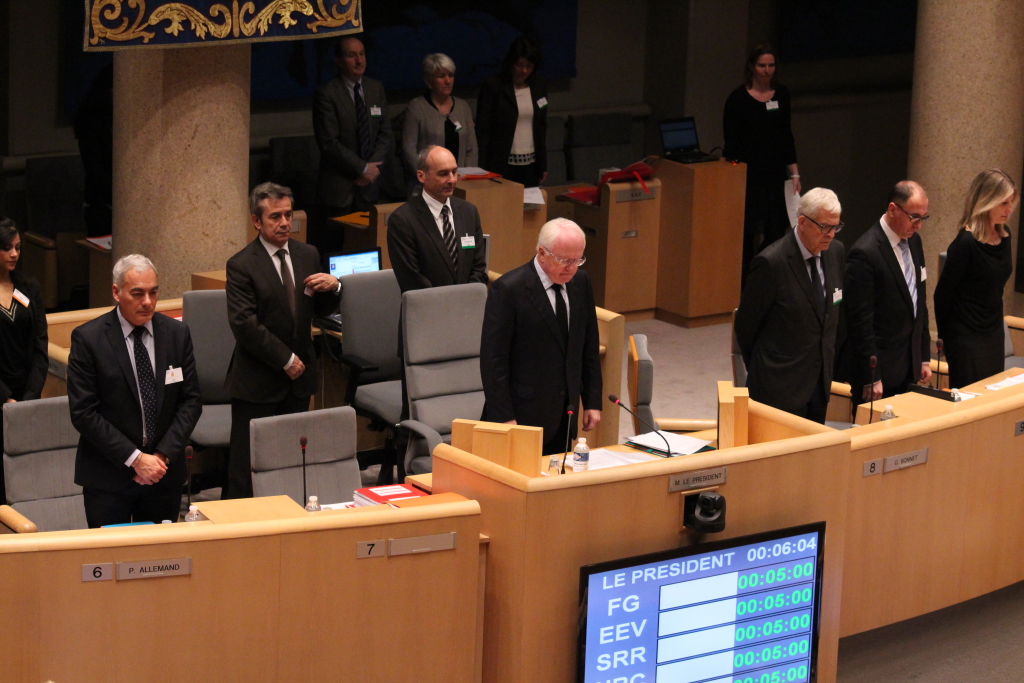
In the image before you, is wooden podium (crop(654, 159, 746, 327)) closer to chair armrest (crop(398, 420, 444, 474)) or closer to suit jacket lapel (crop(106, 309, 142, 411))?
chair armrest (crop(398, 420, 444, 474))

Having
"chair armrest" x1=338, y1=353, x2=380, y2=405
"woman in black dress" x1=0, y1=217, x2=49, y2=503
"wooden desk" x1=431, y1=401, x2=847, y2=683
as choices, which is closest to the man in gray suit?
"chair armrest" x1=338, y1=353, x2=380, y2=405

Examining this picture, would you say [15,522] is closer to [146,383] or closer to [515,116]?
[146,383]

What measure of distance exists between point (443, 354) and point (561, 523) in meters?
2.60

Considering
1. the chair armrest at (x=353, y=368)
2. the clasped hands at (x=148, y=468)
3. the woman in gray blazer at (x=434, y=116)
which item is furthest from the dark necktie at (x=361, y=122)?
the clasped hands at (x=148, y=468)

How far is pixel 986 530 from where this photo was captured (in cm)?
496

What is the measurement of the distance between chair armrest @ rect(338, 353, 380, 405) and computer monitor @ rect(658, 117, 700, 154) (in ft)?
13.2

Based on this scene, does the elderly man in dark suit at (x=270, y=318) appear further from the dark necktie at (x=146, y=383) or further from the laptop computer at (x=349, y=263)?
the laptop computer at (x=349, y=263)

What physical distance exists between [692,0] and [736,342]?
6179mm

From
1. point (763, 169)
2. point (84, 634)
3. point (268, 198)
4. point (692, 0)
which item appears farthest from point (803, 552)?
point (692, 0)

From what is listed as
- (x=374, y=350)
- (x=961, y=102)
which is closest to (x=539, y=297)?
(x=374, y=350)

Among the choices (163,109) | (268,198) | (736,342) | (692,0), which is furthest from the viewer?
(692,0)

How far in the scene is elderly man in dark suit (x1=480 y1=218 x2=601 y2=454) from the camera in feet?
16.8

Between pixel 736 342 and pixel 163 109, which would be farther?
pixel 163 109

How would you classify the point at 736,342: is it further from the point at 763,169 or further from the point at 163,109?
the point at 763,169
